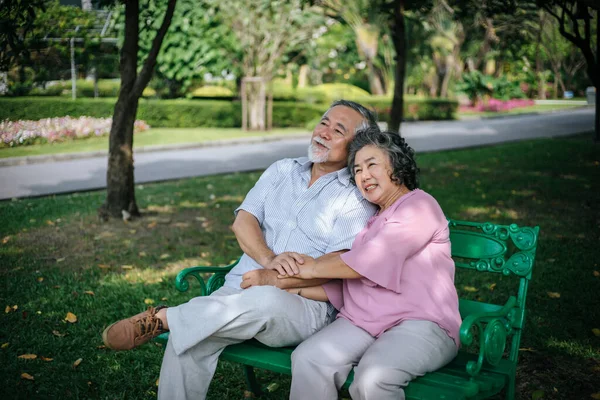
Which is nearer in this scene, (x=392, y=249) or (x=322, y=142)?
(x=392, y=249)

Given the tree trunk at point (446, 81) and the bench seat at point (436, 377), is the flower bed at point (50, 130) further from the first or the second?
the tree trunk at point (446, 81)

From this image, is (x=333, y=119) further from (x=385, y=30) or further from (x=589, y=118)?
(x=385, y=30)

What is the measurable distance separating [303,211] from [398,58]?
279 inches

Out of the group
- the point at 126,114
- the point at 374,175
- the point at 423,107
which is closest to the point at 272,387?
the point at 374,175

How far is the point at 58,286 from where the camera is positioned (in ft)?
17.9

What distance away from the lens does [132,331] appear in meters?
3.09

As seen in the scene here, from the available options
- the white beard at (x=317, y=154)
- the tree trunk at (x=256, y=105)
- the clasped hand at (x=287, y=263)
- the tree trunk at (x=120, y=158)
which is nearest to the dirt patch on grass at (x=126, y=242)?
the tree trunk at (x=120, y=158)

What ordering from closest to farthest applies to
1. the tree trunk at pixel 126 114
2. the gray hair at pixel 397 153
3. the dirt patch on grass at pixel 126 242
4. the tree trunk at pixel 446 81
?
the gray hair at pixel 397 153, the dirt patch on grass at pixel 126 242, the tree trunk at pixel 126 114, the tree trunk at pixel 446 81

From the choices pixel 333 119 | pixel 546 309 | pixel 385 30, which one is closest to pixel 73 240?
pixel 333 119

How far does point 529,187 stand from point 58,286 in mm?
6788

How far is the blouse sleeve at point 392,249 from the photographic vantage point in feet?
9.74

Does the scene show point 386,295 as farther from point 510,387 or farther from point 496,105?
point 496,105

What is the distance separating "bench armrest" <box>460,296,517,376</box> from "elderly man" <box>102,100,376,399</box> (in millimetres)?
806

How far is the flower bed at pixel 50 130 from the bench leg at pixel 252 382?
470cm
